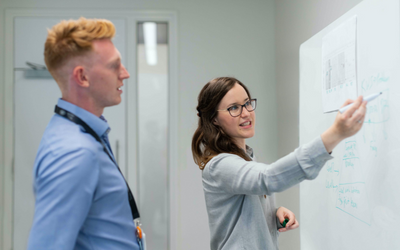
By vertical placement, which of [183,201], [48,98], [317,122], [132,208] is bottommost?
[183,201]

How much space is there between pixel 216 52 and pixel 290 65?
69cm

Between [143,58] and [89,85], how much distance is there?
6.68 feet

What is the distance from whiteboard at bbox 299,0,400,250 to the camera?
35.4 inches

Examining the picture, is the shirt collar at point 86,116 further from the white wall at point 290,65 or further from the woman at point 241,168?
the white wall at point 290,65

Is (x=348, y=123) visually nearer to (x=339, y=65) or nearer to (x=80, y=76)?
(x=339, y=65)

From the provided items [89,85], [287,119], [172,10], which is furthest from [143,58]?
[89,85]

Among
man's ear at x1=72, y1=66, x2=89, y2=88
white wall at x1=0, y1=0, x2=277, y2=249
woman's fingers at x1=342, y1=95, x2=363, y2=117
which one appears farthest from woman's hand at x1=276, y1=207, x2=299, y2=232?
white wall at x1=0, y1=0, x2=277, y2=249

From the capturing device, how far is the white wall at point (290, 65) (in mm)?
2039

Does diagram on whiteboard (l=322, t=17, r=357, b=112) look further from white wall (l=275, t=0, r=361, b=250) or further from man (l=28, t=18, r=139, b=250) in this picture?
man (l=28, t=18, r=139, b=250)

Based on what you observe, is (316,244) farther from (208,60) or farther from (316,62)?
(208,60)

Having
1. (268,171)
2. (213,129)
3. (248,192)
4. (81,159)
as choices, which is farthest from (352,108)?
(81,159)

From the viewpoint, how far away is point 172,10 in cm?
276

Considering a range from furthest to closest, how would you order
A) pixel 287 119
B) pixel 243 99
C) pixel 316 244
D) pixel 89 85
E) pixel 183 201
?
1. pixel 183 201
2. pixel 287 119
3. pixel 316 244
4. pixel 243 99
5. pixel 89 85

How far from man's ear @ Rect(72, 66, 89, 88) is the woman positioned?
1.68ft
